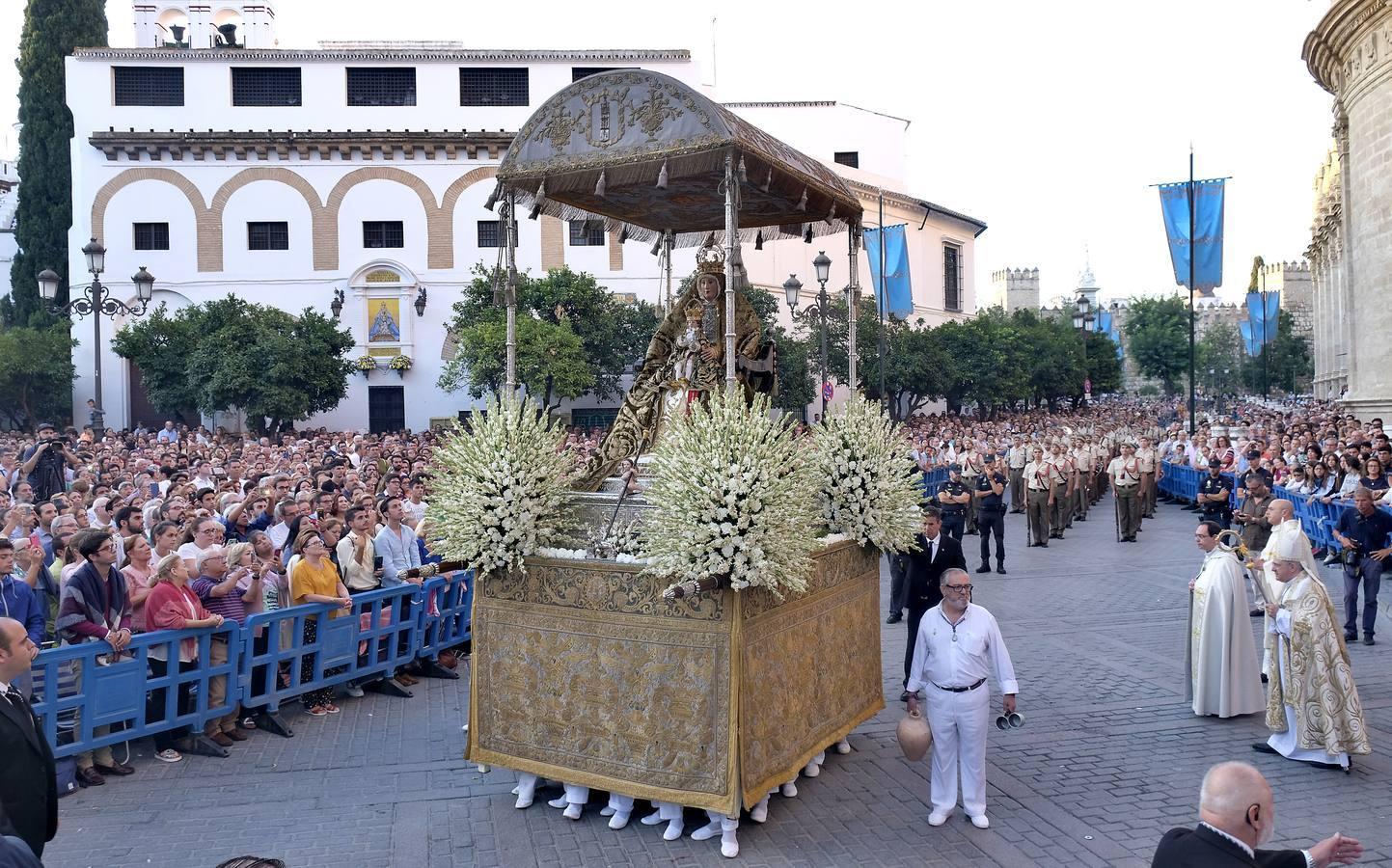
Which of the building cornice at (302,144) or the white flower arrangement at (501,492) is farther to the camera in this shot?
the building cornice at (302,144)

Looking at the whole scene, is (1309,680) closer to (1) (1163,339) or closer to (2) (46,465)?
(2) (46,465)

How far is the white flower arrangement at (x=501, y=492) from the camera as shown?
6.87 meters

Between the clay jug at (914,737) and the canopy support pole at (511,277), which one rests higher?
the canopy support pole at (511,277)

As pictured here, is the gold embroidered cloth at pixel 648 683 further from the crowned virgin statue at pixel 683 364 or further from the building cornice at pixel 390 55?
the building cornice at pixel 390 55

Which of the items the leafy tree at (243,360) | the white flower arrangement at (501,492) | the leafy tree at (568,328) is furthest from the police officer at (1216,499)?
the leafy tree at (243,360)

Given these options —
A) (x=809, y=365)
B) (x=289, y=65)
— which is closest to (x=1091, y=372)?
(x=809, y=365)

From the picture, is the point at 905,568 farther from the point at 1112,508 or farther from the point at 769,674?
the point at 1112,508

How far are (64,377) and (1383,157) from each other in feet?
131

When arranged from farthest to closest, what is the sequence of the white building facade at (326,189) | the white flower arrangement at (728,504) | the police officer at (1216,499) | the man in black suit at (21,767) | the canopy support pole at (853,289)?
the white building facade at (326,189) → the police officer at (1216,499) → the canopy support pole at (853,289) → the white flower arrangement at (728,504) → the man in black suit at (21,767)

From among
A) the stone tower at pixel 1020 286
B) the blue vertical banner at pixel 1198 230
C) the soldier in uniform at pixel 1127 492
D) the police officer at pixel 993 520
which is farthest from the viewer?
the stone tower at pixel 1020 286

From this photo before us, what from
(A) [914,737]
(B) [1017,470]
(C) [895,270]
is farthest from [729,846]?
(C) [895,270]

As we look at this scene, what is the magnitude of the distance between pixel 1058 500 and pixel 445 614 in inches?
556

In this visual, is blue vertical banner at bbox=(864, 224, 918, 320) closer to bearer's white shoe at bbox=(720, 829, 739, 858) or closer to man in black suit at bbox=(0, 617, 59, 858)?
bearer's white shoe at bbox=(720, 829, 739, 858)

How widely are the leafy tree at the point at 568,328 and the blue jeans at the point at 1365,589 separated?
2199cm
